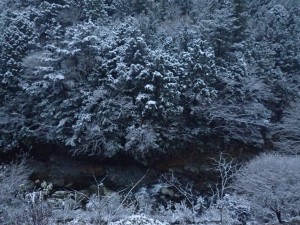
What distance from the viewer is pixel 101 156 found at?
15781mm

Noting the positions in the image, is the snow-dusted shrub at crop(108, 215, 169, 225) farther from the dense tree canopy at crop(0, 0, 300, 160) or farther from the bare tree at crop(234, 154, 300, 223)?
the dense tree canopy at crop(0, 0, 300, 160)

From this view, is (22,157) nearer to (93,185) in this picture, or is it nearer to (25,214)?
(93,185)

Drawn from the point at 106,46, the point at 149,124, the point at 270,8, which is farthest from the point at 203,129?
the point at 270,8

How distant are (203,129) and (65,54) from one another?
725 cm

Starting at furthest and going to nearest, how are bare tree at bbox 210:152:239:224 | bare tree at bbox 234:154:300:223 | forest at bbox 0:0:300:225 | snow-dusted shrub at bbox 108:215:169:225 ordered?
forest at bbox 0:0:300:225, bare tree at bbox 210:152:239:224, bare tree at bbox 234:154:300:223, snow-dusted shrub at bbox 108:215:169:225

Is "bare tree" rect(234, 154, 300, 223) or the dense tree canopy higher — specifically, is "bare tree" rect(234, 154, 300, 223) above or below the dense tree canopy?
below

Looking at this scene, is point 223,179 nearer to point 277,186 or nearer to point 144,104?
point 277,186

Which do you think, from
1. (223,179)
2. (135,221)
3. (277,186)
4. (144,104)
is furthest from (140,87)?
(135,221)

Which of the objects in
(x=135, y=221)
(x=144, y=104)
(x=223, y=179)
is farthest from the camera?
(x=144, y=104)

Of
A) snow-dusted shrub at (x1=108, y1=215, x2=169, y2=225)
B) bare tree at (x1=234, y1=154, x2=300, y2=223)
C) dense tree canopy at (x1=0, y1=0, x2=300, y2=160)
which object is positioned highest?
dense tree canopy at (x1=0, y1=0, x2=300, y2=160)

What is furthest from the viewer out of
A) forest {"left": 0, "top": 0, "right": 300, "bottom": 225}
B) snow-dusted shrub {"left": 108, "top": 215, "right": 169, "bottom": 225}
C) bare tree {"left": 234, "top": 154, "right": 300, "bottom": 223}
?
forest {"left": 0, "top": 0, "right": 300, "bottom": 225}

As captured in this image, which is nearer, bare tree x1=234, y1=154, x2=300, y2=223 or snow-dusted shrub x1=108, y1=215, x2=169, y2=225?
snow-dusted shrub x1=108, y1=215, x2=169, y2=225

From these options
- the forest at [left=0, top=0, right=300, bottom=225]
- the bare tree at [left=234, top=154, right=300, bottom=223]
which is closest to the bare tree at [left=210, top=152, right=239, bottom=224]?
the forest at [left=0, top=0, right=300, bottom=225]

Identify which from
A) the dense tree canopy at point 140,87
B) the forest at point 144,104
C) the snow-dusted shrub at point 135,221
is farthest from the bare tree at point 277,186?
the dense tree canopy at point 140,87
